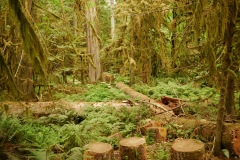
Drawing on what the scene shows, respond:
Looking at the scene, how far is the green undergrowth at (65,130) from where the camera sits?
4.40 meters

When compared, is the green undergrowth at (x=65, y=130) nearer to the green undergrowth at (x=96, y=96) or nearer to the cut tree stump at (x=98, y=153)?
the cut tree stump at (x=98, y=153)

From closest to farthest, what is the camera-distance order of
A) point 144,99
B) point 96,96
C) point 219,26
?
point 219,26
point 144,99
point 96,96

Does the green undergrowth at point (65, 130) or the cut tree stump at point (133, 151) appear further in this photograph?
the cut tree stump at point (133, 151)

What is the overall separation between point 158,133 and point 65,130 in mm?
2343

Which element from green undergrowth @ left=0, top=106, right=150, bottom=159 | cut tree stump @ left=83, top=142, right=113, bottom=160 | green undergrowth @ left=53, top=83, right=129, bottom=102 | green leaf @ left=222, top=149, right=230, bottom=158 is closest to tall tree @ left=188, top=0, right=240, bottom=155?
green leaf @ left=222, top=149, right=230, bottom=158

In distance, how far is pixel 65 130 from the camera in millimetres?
5805

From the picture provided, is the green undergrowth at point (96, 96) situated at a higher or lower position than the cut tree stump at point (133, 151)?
higher

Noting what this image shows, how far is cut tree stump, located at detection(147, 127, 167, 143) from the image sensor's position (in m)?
6.39

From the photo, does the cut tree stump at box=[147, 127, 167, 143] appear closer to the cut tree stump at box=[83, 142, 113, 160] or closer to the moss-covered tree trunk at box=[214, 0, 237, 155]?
the moss-covered tree trunk at box=[214, 0, 237, 155]

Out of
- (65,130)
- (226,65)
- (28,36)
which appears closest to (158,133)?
(65,130)

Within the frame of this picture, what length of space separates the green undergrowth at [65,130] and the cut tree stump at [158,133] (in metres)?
0.51

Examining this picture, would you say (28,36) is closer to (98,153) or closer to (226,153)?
(98,153)

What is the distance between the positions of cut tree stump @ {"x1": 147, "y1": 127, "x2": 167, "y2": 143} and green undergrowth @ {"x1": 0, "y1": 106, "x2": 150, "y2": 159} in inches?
20.2

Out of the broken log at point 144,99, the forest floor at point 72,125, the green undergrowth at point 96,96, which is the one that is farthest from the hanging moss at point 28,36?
the green undergrowth at point 96,96
